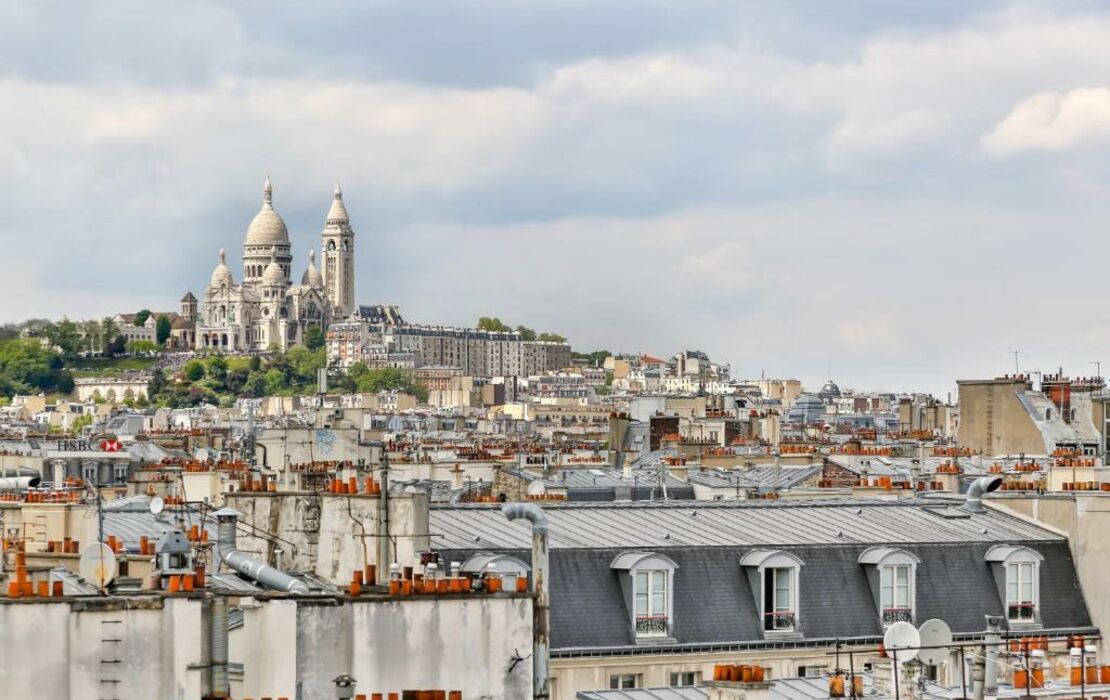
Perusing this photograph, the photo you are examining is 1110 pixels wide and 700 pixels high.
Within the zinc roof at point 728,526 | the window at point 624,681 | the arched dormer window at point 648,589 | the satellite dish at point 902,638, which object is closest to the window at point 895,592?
the zinc roof at point 728,526

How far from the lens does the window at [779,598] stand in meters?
23.0

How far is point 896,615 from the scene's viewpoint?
2373cm

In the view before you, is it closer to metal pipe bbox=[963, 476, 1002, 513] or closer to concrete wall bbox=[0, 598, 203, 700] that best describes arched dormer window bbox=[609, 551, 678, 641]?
metal pipe bbox=[963, 476, 1002, 513]

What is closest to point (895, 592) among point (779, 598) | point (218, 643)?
point (779, 598)

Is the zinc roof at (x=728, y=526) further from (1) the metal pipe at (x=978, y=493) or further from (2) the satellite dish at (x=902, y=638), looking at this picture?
(2) the satellite dish at (x=902, y=638)

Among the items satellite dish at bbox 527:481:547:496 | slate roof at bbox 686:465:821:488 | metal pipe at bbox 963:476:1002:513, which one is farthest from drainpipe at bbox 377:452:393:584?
slate roof at bbox 686:465:821:488

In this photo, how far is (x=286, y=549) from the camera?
64.3ft

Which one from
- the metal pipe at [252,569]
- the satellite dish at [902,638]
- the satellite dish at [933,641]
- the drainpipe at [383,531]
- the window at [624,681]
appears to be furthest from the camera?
the window at [624,681]

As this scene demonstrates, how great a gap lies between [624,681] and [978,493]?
20.0 feet

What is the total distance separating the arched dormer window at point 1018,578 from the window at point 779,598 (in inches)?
90.5

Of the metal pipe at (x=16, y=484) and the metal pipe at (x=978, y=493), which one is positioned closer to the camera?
the metal pipe at (x=978, y=493)

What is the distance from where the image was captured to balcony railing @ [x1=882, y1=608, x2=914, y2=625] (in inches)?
930

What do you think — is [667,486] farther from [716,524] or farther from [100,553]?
[100,553]

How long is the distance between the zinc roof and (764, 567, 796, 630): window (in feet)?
1.50
